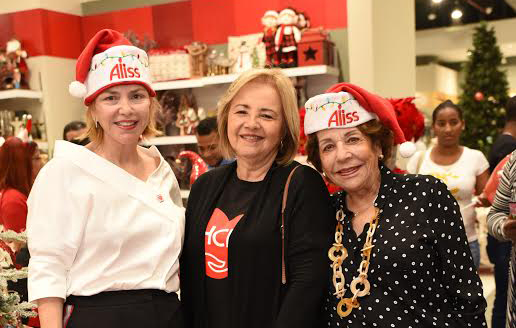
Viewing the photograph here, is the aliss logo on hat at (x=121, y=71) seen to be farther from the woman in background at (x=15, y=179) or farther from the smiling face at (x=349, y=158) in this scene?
the woman in background at (x=15, y=179)

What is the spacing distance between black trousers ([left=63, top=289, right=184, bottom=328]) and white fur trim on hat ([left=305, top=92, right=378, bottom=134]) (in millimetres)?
798

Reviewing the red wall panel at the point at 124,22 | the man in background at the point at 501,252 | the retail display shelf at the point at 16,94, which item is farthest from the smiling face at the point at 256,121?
the retail display shelf at the point at 16,94

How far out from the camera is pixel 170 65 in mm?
5316

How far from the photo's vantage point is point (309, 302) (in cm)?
175

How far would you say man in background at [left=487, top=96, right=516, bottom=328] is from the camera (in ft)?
10.5

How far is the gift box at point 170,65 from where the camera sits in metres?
5.29

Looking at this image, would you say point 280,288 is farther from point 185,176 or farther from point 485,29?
point 485,29

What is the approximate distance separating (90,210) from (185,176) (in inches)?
136

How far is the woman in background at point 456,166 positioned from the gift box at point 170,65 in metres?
2.43

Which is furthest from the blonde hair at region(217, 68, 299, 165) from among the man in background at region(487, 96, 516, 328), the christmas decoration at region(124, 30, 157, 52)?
the christmas decoration at region(124, 30, 157, 52)

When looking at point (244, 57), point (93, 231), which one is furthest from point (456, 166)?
point (93, 231)

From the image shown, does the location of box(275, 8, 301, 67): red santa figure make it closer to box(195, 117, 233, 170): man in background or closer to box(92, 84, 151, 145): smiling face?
box(195, 117, 233, 170): man in background

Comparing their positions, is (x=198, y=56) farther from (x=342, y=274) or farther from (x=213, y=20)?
(x=342, y=274)

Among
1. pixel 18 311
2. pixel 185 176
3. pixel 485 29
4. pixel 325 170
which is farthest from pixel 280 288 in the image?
pixel 485 29
